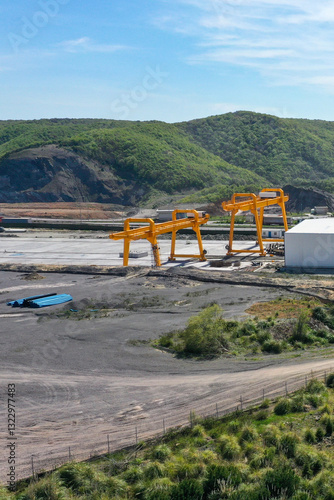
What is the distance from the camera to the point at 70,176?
104 meters

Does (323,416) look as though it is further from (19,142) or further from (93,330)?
(19,142)

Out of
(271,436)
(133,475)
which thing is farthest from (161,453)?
(271,436)

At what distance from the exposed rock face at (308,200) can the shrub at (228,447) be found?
69265mm

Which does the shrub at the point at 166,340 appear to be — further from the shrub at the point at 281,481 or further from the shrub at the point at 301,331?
the shrub at the point at 281,481

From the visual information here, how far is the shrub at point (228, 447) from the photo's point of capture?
1330cm

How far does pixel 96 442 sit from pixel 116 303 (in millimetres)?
15584

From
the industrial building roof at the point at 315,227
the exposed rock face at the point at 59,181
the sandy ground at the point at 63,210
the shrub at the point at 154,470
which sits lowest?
the shrub at the point at 154,470

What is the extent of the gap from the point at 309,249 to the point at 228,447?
26643mm

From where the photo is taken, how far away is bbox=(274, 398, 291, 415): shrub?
15445 millimetres

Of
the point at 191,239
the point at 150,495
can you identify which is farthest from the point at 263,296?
the point at 191,239

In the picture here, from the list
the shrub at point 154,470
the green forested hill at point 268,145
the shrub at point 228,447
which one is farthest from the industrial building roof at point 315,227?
the green forested hill at point 268,145

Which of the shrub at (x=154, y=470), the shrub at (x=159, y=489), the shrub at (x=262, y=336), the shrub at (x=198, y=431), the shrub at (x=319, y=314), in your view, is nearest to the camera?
the shrub at (x=159, y=489)

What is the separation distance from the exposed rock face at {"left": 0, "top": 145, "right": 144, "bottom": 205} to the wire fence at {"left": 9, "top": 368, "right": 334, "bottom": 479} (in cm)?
8416
